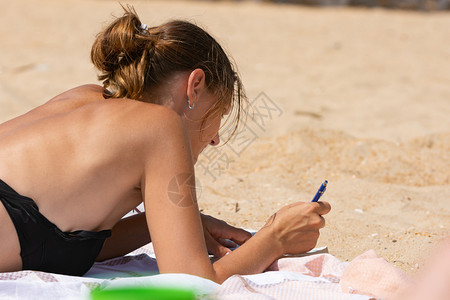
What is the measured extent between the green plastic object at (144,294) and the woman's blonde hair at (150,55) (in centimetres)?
59

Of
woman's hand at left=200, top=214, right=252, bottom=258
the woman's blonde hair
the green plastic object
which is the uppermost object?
the woman's blonde hair

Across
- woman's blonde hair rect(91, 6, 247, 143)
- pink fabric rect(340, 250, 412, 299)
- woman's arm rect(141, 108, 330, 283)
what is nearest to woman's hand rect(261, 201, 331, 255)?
pink fabric rect(340, 250, 412, 299)

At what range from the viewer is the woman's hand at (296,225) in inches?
83.2

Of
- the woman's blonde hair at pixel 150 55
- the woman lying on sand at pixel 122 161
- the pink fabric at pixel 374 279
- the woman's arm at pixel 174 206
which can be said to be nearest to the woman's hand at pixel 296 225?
the woman lying on sand at pixel 122 161

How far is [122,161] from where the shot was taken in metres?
1.82

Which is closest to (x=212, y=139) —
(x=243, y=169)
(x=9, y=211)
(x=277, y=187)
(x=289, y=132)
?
(x=9, y=211)

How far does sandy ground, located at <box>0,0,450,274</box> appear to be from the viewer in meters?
2.96

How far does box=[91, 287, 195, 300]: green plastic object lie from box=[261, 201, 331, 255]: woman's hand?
496 mm

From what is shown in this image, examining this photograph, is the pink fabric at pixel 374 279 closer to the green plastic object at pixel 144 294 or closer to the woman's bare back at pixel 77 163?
the green plastic object at pixel 144 294

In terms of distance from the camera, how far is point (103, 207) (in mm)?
1877

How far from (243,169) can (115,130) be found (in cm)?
183

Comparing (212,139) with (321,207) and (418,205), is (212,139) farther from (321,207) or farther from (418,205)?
(418,205)

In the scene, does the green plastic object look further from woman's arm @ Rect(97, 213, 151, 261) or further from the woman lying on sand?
woman's arm @ Rect(97, 213, 151, 261)

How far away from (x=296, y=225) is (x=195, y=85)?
0.58 m
